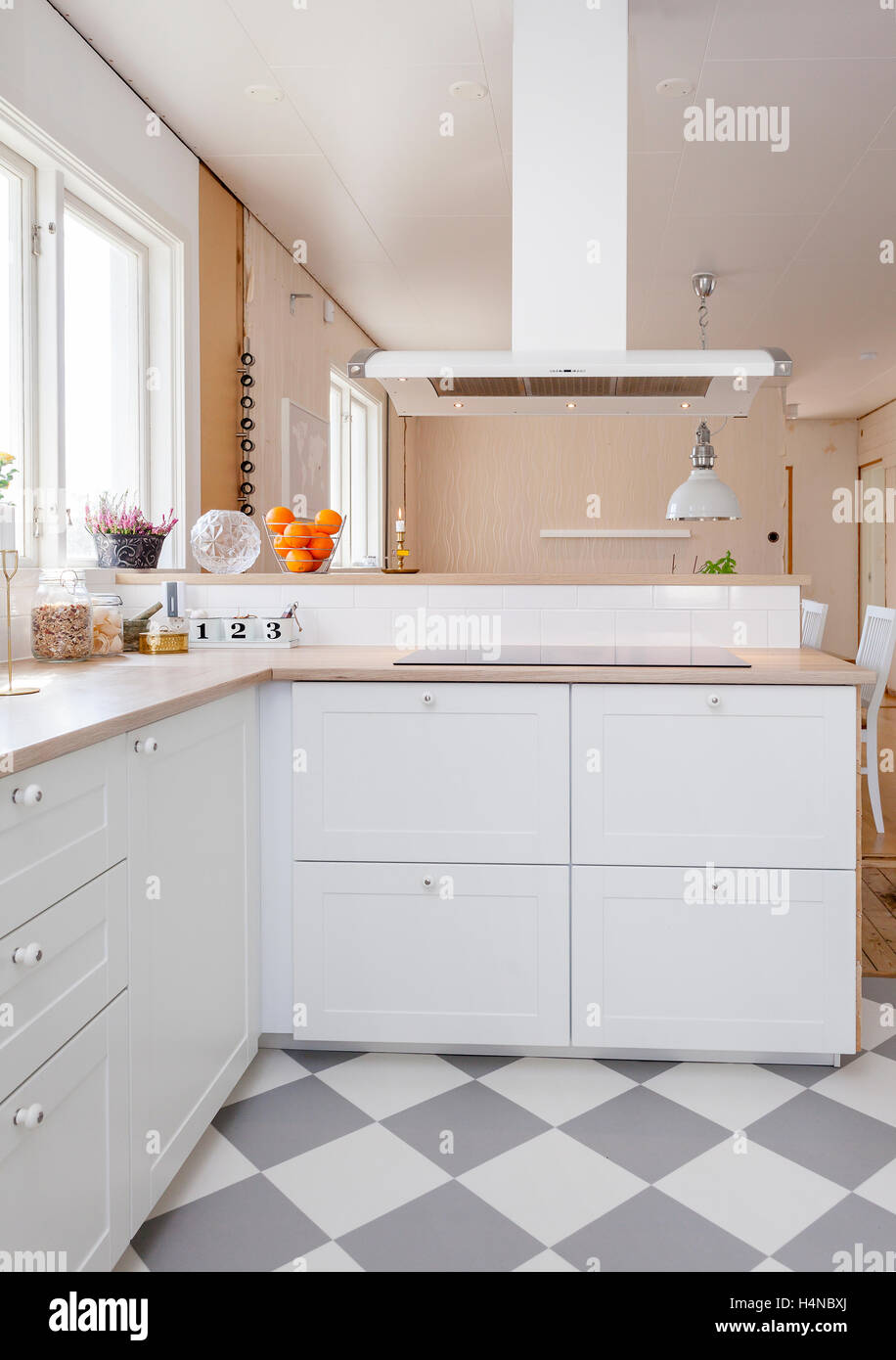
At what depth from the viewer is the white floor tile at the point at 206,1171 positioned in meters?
1.61

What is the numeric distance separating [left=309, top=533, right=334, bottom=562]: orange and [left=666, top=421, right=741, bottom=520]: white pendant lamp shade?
2776mm

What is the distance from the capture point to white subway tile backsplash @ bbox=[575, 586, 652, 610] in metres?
2.60

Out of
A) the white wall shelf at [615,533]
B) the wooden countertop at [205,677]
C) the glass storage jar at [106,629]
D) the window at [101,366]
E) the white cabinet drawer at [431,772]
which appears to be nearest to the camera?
the wooden countertop at [205,677]

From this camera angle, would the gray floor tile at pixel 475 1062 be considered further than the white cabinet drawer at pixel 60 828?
Yes

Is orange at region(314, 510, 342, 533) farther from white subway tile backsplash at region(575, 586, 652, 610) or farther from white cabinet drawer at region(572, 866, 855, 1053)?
white cabinet drawer at region(572, 866, 855, 1053)

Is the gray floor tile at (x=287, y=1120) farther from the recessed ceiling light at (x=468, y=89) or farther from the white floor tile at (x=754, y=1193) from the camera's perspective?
the recessed ceiling light at (x=468, y=89)

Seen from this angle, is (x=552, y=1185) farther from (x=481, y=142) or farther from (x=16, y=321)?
(x=481, y=142)

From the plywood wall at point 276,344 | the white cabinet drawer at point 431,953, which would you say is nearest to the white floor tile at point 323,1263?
the white cabinet drawer at point 431,953

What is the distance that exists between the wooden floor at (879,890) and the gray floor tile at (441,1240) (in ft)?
A: 4.78

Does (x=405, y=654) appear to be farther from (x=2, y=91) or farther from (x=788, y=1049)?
(x=2, y=91)

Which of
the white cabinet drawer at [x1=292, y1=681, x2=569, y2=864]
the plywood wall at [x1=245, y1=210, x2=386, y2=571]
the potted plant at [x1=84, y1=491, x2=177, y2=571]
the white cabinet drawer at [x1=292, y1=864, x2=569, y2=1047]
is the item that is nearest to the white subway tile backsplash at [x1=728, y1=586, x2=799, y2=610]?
the white cabinet drawer at [x1=292, y1=681, x2=569, y2=864]

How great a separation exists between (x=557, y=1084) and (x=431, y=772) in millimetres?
674

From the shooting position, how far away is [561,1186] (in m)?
1.65

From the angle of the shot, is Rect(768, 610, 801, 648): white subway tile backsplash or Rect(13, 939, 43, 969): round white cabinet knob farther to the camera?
Rect(768, 610, 801, 648): white subway tile backsplash
